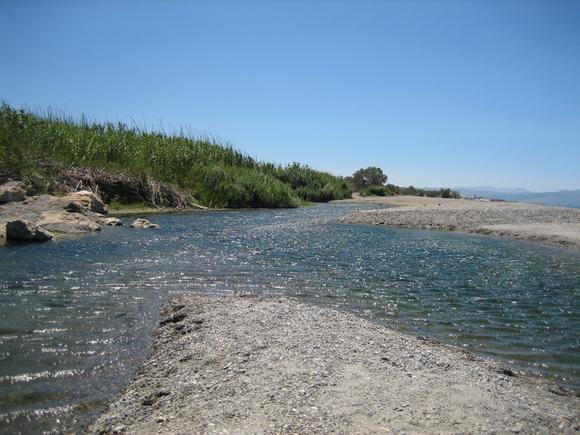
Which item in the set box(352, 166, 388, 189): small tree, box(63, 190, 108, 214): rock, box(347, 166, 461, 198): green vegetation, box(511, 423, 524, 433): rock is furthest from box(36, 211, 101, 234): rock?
box(352, 166, 388, 189): small tree

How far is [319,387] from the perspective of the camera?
588cm

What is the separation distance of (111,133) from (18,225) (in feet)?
68.9

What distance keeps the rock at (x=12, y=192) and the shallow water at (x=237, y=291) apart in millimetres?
5999

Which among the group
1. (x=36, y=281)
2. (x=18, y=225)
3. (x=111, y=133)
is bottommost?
(x=36, y=281)

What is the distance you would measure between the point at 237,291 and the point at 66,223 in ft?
36.9

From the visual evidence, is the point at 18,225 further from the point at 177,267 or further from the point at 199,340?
the point at 199,340

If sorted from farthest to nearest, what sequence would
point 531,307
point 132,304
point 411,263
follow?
point 411,263, point 531,307, point 132,304

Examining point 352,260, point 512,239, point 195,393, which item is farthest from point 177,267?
point 512,239

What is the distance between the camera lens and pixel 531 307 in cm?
1092

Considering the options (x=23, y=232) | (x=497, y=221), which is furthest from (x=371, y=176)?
(x=23, y=232)

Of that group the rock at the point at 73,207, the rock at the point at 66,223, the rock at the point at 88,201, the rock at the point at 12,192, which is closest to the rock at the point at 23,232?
the rock at the point at 66,223

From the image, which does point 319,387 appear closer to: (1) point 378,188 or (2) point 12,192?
(2) point 12,192

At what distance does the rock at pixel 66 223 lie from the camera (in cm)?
1880

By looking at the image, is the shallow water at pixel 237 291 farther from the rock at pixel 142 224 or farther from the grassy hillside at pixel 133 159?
the grassy hillside at pixel 133 159
